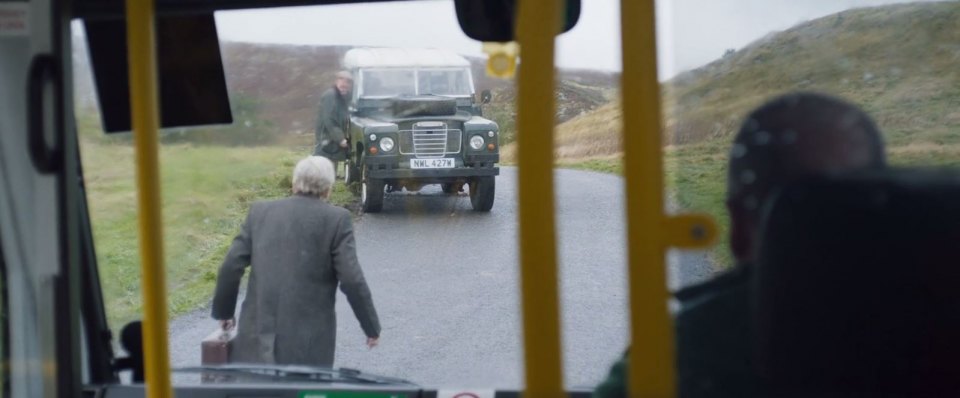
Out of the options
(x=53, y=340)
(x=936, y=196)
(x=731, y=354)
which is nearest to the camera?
(x=936, y=196)

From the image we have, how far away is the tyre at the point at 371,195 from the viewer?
2588mm

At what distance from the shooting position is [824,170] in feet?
5.16

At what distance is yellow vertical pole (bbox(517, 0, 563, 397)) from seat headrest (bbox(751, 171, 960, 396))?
1.03ft

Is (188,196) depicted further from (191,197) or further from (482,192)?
(482,192)

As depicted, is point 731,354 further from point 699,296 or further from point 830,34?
point 830,34

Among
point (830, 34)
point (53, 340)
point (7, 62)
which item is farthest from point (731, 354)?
point (7, 62)

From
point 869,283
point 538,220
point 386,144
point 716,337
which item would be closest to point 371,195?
point 386,144

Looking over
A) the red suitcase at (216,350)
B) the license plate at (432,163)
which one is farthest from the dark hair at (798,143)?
the red suitcase at (216,350)

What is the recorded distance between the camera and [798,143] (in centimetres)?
162

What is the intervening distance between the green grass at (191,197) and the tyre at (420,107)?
10.1 inches

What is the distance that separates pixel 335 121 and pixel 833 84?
3.86 feet

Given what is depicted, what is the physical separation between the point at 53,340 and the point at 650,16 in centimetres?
165

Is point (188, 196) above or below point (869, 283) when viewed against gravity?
above

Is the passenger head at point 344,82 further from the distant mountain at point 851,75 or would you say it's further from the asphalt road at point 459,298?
the distant mountain at point 851,75
